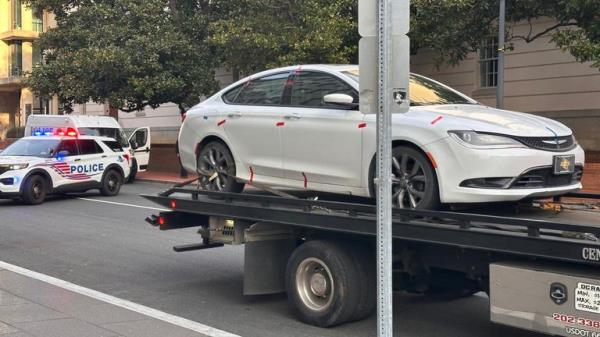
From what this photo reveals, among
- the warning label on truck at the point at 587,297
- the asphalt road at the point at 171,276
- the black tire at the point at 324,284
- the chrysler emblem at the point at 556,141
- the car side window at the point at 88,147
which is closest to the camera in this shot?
the warning label on truck at the point at 587,297

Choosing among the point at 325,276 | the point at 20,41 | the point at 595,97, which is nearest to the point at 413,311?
the point at 325,276

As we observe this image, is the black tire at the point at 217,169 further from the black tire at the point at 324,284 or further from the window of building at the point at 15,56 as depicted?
the window of building at the point at 15,56

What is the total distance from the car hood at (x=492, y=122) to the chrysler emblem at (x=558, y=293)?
4.56ft

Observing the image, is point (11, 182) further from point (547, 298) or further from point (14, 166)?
point (547, 298)

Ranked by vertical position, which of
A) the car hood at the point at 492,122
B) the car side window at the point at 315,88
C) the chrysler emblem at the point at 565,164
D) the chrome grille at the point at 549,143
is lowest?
the chrysler emblem at the point at 565,164

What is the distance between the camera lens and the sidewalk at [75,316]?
6094 millimetres

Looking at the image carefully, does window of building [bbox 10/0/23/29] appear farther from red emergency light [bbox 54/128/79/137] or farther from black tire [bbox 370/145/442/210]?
black tire [bbox 370/145/442/210]

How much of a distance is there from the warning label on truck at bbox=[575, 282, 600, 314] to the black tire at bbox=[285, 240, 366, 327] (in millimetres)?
2014

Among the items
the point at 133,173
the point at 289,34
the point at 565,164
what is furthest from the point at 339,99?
the point at 133,173

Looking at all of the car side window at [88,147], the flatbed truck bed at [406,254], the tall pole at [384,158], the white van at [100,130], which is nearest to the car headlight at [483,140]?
the flatbed truck bed at [406,254]

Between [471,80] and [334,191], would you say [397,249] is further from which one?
[471,80]

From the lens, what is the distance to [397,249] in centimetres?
586

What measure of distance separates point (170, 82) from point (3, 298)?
17578 millimetres

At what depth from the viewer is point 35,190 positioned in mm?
16625
